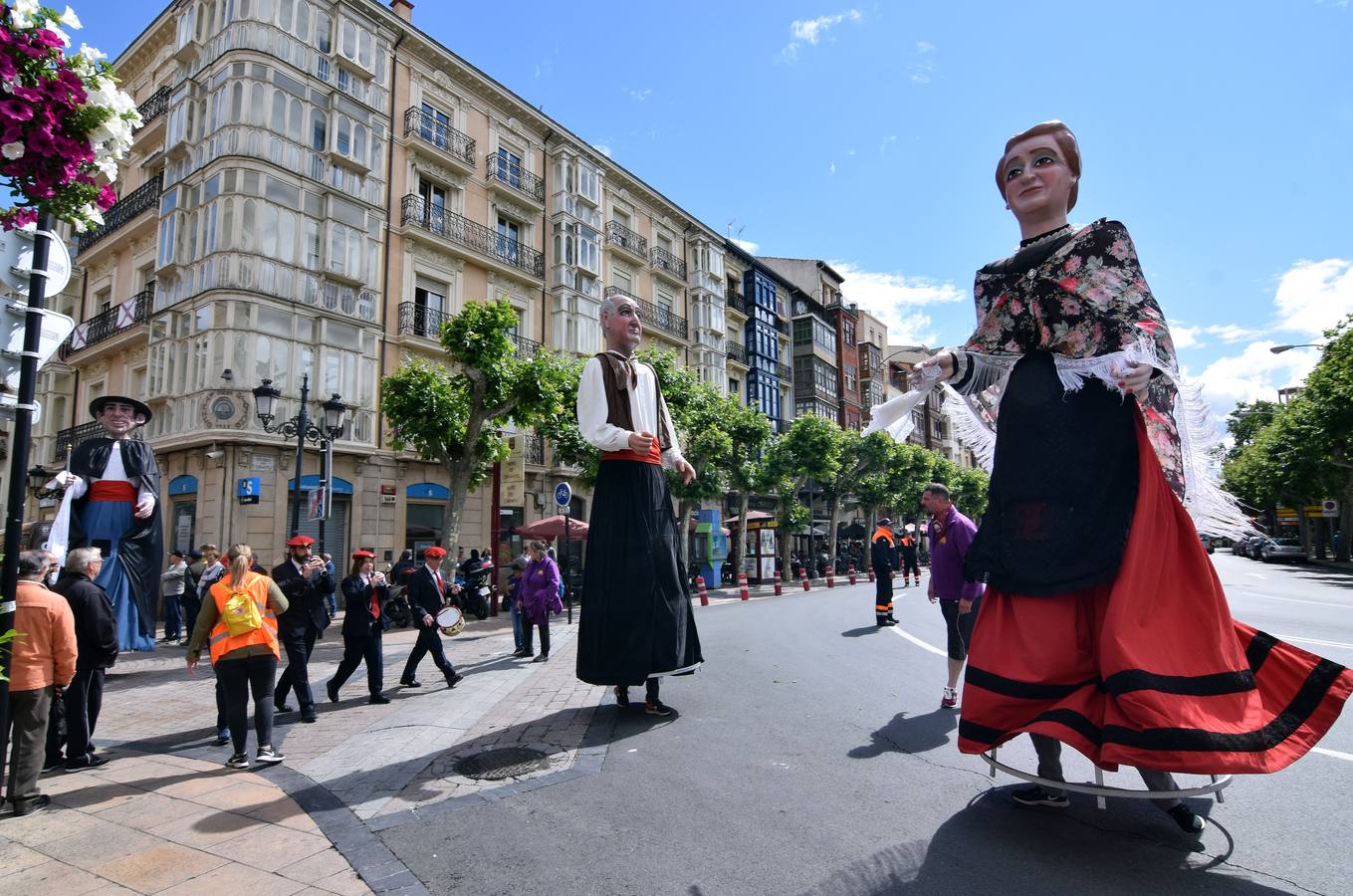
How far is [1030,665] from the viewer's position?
9.29ft

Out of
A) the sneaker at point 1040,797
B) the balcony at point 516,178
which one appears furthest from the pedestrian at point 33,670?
the balcony at point 516,178

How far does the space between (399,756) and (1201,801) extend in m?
4.36

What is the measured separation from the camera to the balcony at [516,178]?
27.0 m

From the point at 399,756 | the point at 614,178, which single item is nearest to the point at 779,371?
the point at 614,178

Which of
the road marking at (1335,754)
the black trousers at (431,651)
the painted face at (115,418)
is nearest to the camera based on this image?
the road marking at (1335,754)

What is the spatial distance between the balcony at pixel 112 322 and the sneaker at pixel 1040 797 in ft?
84.6

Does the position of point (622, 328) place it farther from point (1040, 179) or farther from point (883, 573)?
point (883, 573)

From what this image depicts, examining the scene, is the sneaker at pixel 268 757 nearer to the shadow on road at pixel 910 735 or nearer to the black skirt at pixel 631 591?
the black skirt at pixel 631 591

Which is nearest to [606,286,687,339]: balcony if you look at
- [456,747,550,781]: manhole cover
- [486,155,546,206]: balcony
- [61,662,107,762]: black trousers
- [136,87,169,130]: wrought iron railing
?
[486,155,546,206]: balcony

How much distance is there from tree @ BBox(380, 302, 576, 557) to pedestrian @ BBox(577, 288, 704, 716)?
39.3ft

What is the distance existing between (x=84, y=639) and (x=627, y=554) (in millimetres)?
4140

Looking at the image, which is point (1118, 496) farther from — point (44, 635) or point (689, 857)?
point (44, 635)

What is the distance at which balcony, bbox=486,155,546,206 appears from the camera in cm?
2700

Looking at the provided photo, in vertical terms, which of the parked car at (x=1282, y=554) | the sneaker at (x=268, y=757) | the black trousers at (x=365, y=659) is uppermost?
the black trousers at (x=365, y=659)
